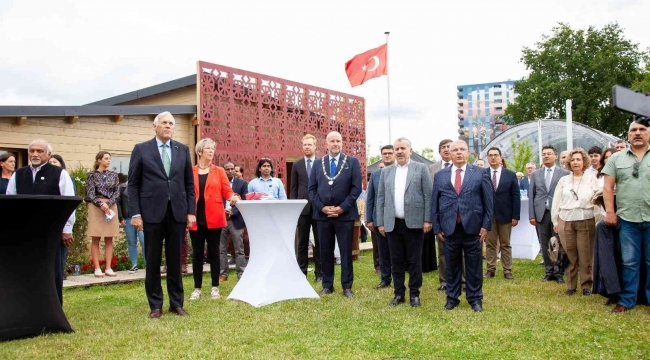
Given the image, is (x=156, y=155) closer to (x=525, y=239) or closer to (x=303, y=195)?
(x=303, y=195)

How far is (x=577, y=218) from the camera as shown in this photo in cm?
700

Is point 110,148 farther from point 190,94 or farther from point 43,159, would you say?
point 43,159

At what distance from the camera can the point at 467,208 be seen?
601 centimetres

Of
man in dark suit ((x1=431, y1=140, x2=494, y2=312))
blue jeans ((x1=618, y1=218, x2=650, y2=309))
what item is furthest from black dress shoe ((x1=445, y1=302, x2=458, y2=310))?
blue jeans ((x1=618, y1=218, x2=650, y2=309))

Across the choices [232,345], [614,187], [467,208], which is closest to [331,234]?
[467,208]

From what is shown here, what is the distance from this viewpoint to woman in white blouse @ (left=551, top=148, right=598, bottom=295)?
6.96m

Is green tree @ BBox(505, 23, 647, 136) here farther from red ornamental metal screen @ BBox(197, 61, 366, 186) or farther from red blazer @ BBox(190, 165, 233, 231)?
red blazer @ BBox(190, 165, 233, 231)

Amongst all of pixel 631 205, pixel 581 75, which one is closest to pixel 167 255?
pixel 631 205

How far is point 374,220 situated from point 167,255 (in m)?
2.60

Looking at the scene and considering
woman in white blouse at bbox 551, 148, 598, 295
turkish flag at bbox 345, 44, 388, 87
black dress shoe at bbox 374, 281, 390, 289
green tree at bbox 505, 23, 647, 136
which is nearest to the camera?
woman in white blouse at bbox 551, 148, 598, 295

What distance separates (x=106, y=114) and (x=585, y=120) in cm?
3782

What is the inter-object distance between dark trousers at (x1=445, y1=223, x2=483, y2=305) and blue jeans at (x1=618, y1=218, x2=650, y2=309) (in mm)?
1507

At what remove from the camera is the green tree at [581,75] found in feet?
131

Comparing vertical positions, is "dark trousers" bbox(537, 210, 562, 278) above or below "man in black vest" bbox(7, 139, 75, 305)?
below
